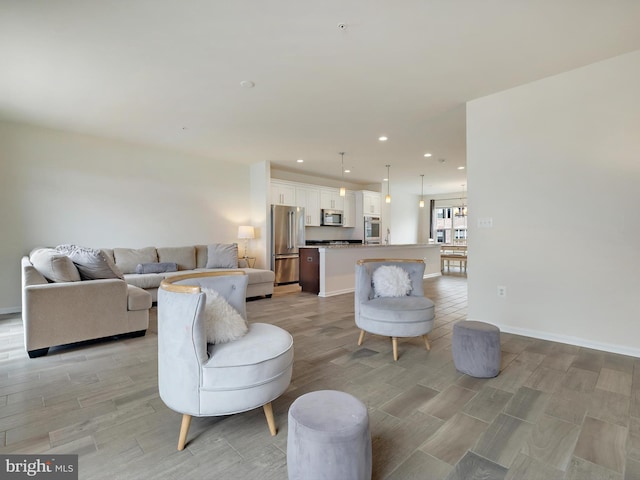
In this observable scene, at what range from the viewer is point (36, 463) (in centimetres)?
149

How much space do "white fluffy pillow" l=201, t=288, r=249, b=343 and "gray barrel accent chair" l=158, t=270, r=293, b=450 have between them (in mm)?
81

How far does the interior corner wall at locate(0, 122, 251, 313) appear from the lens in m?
4.38

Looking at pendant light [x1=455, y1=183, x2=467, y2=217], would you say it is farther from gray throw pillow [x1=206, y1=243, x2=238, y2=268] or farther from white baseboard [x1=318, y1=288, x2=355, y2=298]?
gray throw pillow [x1=206, y1=243, x2=238, y2=268]

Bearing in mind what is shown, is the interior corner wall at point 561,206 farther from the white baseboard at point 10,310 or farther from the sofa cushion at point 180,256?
the white baseboard at point 10,310

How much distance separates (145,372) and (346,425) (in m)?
2.01

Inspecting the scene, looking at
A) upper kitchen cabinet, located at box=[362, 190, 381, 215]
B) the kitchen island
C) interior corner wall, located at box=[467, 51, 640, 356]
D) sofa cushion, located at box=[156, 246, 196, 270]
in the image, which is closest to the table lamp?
sofa cushion, located at box=[156, 246, 196, 270]

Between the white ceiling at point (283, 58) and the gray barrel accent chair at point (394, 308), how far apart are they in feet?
6.30

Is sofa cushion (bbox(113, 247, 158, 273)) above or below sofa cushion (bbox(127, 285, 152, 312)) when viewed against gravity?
above

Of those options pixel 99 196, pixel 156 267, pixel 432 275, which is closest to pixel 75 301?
pixel 156 267

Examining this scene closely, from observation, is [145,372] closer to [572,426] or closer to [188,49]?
[188,49]

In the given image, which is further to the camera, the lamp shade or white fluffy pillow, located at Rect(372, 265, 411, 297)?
the lamp shade

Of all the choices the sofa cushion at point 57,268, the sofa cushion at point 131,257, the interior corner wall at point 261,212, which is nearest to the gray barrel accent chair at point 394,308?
the sofa cushion at point 57,268

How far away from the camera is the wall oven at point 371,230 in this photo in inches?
340

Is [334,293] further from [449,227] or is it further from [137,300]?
[449,227]
